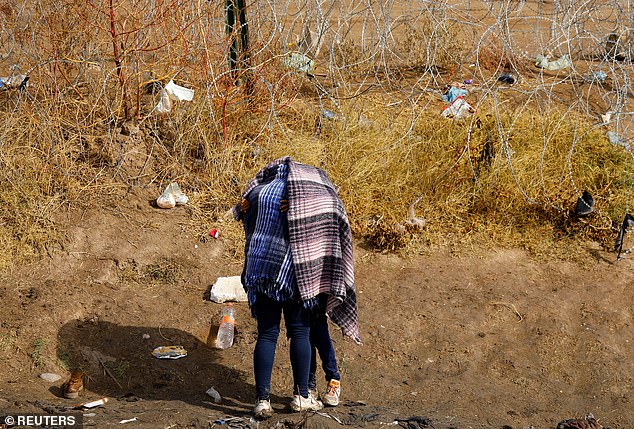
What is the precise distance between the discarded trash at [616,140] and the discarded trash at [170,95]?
3027 millimetres

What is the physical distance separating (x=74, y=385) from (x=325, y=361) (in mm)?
1248

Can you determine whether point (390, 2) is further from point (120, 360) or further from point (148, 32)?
point (120, 360)

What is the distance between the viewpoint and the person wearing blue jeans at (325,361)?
369cm

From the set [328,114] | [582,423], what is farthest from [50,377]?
[328,114]

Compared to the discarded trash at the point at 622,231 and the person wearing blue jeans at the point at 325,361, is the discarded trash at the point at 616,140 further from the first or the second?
the person wearing blue jeans at the point at 325,361

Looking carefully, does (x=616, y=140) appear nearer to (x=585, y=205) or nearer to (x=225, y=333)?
(x=585, y=205)

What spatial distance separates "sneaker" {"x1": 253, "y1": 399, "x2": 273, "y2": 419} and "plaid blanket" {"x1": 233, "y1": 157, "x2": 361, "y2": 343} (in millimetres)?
481

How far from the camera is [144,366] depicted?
4242mm

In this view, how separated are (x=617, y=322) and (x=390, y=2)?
8.35 feet

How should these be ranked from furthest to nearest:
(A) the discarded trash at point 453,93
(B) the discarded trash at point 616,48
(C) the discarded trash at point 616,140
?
(A) the discarded trash at point 453,93 < (C) the discarded trash at point 616,140 < (B) the discarded trash at point 616,48

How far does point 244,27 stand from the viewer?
20.1 feet

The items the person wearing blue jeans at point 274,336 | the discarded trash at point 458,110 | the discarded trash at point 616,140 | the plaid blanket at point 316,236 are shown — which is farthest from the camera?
the discarded trash at point 458,110

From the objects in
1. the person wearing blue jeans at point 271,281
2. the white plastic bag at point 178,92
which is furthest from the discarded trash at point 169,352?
the white plastic bag at point 178,92

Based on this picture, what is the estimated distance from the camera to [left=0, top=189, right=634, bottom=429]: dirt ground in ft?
12.8
